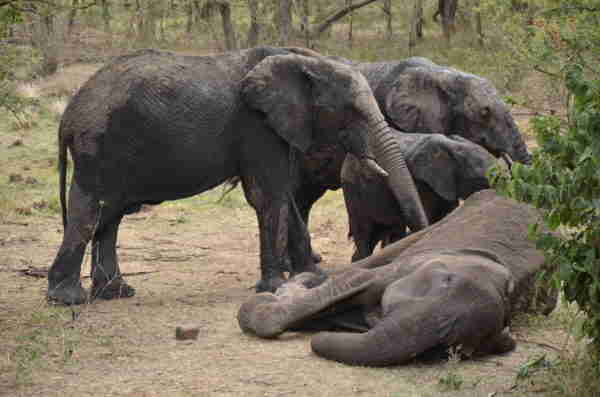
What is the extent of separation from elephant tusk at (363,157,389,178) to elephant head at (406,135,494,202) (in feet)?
1.18

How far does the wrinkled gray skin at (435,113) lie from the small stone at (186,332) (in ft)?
12.0

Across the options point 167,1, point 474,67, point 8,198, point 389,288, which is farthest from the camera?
point 167,1

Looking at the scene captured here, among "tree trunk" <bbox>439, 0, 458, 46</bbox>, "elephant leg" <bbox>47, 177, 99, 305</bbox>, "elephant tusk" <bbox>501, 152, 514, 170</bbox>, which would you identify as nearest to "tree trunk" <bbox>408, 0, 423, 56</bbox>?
"tree trunk" <bbox>439, 0, 458, 46</bbox>

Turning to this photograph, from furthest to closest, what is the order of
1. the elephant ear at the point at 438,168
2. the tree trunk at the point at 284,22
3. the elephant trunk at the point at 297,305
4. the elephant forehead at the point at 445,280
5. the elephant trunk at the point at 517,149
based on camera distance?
the tree trunk at the point at 284,22
the elephant trunk at the point at 517,149
the elephant ear at the point at 438,168
the elephant trunk at the point at 297,305
the elephant forehead at the point at 445,280

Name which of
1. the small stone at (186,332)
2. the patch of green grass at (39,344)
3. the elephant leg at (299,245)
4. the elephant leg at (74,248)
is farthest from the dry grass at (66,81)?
the small stone at (186,332)

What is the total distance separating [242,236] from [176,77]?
400 centimetres

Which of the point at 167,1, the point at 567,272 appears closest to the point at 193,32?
the point at 167,1

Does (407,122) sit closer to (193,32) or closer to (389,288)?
(389,288)

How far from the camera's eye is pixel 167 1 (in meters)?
25.5

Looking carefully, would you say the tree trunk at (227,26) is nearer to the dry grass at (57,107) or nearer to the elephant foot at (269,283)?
the dry grass at (57,107)

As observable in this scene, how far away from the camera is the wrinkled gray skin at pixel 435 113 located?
986 centimetres

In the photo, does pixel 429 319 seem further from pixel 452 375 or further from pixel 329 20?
pixel 329 20

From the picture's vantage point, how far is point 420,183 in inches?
329

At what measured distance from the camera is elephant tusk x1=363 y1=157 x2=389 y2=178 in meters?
8.00
